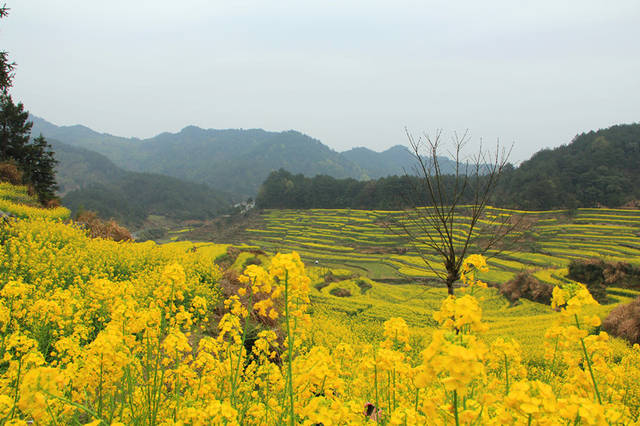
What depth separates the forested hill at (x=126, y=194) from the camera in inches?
3209

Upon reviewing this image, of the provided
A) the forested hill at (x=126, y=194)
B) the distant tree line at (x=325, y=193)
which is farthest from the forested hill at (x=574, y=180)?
the forested hill at (x=126, y=194)

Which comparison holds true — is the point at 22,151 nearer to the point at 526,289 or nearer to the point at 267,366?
the point at 267,366

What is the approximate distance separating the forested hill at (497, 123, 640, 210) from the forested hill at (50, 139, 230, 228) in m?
76.2

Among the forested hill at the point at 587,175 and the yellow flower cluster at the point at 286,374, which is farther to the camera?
the forested hill at the point at 587,175

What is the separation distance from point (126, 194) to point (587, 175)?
11065 centimetres

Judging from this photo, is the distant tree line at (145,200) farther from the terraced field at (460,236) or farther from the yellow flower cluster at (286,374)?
the yellow flower cluster at (286,374)

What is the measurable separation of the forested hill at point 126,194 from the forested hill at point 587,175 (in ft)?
250

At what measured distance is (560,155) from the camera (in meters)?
51.1

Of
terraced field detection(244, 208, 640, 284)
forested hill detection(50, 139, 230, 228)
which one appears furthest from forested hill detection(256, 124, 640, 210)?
forested hill detection(50, 139, 230, 228)

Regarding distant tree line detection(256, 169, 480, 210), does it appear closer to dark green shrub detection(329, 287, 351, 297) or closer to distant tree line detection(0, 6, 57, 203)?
dark green shrub detection(329, 287, 351, 297)

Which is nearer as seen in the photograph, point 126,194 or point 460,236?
point 460,236

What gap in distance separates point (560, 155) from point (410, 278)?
39895mm

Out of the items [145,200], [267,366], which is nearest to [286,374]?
[267,366]

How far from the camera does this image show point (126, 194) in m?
103
